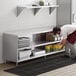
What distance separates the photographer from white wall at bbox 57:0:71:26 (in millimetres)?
6307

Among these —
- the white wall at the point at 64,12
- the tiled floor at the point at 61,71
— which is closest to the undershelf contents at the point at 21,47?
the tiled floor at the point at 61,71

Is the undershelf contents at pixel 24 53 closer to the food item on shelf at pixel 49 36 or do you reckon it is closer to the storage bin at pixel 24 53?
the storage bin at pixel 24 53

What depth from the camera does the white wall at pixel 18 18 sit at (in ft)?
16.6

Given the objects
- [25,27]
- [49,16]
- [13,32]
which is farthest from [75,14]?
[13,32]

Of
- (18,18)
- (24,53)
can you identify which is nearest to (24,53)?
(24,53)

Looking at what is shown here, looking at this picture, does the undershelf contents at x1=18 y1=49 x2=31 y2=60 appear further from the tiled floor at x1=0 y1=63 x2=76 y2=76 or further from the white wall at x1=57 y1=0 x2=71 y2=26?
the white wall at x1=57 y1=0 x2=71 y2=26

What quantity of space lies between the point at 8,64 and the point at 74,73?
1517 mm

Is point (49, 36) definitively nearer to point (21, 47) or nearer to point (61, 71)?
point (21, 47)

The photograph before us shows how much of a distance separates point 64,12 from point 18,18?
157 centimetres

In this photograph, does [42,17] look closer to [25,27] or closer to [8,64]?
[25,27]

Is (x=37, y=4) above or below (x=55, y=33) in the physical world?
above

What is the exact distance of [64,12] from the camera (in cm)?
→ 637

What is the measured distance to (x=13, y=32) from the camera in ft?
16.7

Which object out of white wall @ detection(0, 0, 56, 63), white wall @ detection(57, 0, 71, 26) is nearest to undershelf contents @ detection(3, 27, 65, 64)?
white wall @ detection(0, 0, 56, 63)
